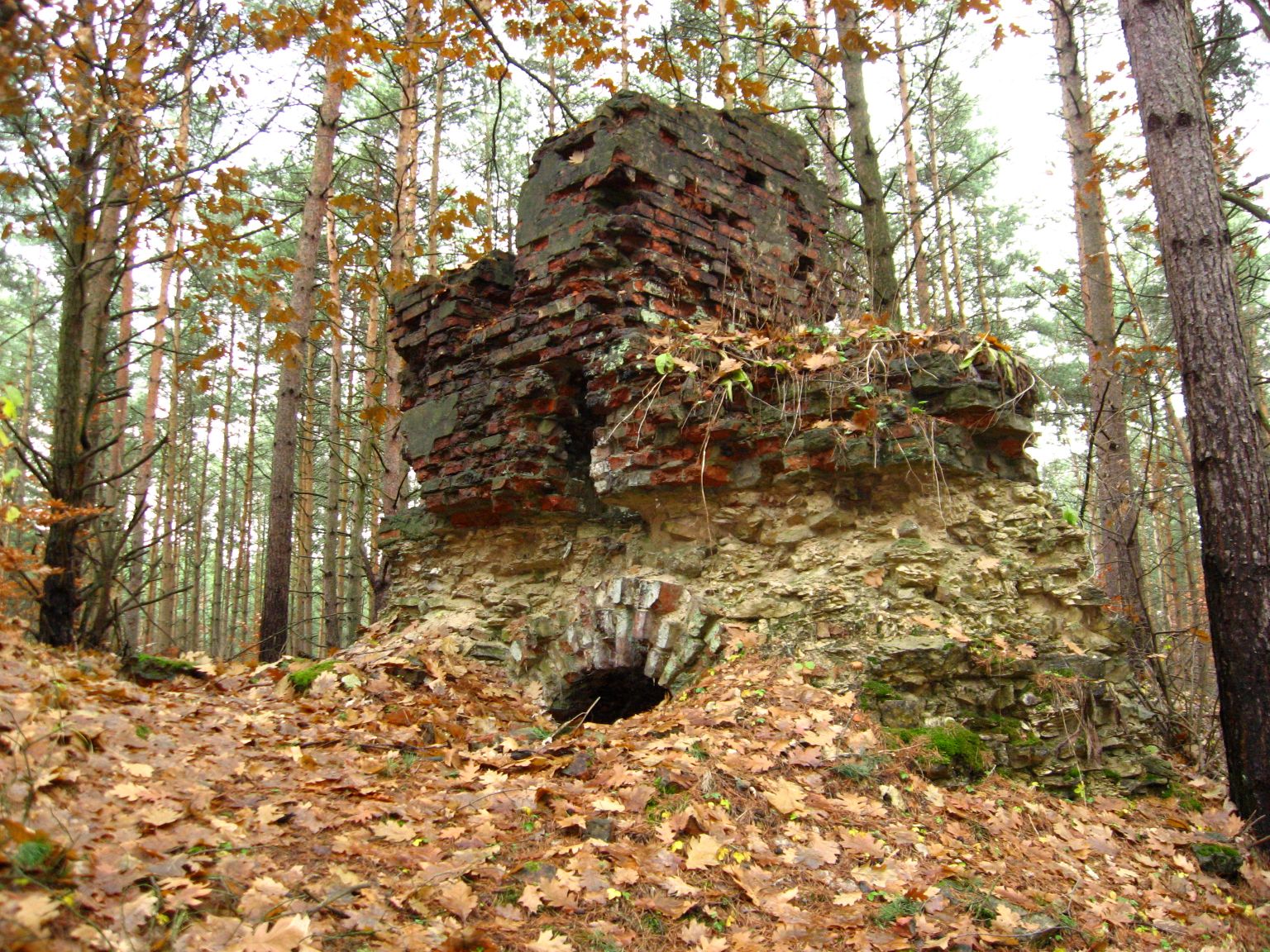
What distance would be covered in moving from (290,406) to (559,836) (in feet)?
25.8

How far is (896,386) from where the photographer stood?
5422 millimetres

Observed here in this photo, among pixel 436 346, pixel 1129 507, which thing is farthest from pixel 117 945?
pixel 1129 507

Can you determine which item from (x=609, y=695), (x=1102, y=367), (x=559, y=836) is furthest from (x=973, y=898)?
(x=1102, y=367)

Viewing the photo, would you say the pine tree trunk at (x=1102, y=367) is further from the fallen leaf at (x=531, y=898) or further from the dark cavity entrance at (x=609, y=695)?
the fallen leaf at (x=531, y=898)

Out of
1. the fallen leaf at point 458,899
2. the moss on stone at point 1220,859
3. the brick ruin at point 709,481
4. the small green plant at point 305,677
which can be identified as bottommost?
the moss on stone at point 1220,859

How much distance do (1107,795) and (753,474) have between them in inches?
110

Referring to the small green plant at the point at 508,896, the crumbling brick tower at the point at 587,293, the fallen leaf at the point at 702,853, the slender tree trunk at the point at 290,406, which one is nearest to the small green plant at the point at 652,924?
the fallen leaf at the point at 702,853

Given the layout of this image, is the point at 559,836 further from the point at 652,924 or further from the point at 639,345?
the point at 639,345

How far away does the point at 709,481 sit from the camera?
567 cm

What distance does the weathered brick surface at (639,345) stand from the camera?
5.42 m

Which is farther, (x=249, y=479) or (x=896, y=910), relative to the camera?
(x=249, y=479)

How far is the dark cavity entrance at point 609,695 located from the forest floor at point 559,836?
939 millimetres

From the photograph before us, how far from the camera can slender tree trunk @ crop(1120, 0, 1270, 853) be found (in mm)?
4336

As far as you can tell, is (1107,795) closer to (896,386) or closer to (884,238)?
(896,386)
